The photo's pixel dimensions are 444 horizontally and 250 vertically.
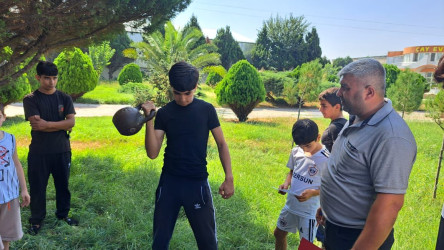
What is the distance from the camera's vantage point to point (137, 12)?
370cm

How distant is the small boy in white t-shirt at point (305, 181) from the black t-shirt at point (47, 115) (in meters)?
2.28

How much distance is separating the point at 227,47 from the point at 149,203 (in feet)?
103

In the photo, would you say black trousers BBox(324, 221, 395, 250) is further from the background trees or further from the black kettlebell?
the background trees

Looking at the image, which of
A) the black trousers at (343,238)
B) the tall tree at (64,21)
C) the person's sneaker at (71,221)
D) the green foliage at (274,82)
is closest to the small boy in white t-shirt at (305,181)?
the black trousers at (343,238)

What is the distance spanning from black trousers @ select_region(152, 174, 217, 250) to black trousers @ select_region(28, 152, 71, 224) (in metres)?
1.51

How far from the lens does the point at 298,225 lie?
8.32ft

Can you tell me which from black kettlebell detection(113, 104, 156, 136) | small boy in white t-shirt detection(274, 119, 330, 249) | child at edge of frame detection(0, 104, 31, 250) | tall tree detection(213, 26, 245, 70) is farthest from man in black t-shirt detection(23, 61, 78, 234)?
tall tree detection(213, 26, 245, 70)

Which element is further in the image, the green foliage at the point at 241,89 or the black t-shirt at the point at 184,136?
the green foliage at the point at 241,89

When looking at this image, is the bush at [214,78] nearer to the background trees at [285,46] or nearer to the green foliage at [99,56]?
the green foliage at [99,56]

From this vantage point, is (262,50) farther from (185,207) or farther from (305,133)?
(185,207)

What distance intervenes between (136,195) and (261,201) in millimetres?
1728

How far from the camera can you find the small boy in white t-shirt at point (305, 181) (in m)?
2.46

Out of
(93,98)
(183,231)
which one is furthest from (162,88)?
(93,98)

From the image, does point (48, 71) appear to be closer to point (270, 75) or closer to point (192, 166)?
point (192, 166)
